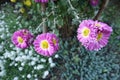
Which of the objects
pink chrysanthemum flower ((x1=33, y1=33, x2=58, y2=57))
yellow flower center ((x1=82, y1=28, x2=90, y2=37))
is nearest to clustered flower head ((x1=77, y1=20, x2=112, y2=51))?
yellow flower center ((x1=82, y1=28, x2=90, y2=37))

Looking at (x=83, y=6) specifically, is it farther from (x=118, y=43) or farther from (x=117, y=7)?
(x=117, y=7)

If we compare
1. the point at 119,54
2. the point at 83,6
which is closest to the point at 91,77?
the point at 119,54

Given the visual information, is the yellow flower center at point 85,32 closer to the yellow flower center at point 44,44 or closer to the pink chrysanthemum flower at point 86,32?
the pink chrysanthemum flower at point 86,32

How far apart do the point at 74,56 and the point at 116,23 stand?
32.0 inches

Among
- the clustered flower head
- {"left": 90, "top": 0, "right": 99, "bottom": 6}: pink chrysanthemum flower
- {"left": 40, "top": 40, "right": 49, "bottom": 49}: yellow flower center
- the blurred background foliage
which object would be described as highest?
the clustered flower head

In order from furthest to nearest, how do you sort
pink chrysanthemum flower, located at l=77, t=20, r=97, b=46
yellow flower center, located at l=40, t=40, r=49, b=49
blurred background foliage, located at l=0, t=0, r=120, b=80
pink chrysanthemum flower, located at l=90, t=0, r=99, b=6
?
blurred background foliage, located at l=0, t=0, r=120, b=80, pink chrysanthemum flower, located at l=90, t=0, r=99, b=6, yellow flower center, located at l=40, t=40, r=49, b=49, pink chrysanthemum flower, located at l=77, t=20, r=97, b=46

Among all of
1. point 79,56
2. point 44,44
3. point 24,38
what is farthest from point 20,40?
point 79,56

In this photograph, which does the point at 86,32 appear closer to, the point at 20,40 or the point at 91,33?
the point at 91,33

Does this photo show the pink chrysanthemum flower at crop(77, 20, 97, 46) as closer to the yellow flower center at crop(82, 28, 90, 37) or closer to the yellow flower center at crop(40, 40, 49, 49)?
the yellow flower center at crop(82, 28, 90, 37)

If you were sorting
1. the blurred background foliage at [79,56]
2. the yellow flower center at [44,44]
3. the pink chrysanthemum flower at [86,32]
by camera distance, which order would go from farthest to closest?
1. the blurred background foliage at [79,56]
2. the yellow flower center at [44,44]
3. the pink chrysanthemum flower at [86,32]

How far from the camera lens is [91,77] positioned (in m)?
2.43

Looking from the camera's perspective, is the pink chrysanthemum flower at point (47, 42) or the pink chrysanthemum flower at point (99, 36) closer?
the pink chrysanthemum flower at point (99, 36)

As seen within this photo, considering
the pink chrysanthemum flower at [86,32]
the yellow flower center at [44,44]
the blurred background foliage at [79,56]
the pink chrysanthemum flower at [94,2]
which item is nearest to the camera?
the pink chrysanthemum flower at [86,32]

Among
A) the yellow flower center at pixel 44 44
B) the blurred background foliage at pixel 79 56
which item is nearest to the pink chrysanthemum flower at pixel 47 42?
the yellow flower center at pixel 44 44
